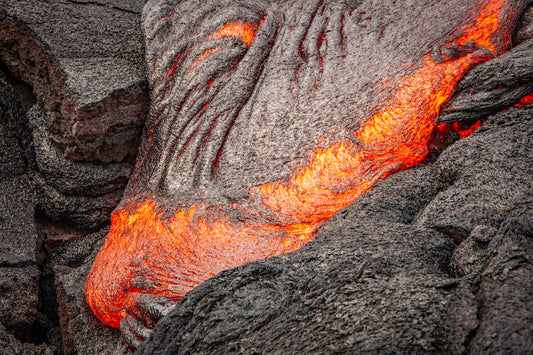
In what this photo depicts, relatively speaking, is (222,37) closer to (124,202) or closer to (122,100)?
(122,100)

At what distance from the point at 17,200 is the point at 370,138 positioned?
8.87 feet

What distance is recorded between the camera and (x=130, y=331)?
8.73 feet

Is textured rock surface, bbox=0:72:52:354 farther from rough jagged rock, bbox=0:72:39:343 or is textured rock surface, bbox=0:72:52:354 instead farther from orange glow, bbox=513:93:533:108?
orange glow, bbox=513:93:533:108

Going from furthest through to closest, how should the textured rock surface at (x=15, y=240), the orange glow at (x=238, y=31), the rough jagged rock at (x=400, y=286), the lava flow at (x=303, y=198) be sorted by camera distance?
the orange glow at (x=238, y=31) < the textured rock surface at (x=15, y=240) < the lava flow at (x=303, y=198) < the rough jagged rock at (x=400, y=286)

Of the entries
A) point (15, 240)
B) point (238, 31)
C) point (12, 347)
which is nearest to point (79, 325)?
point (12, 347)

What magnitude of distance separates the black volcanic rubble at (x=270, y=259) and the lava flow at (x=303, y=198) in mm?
164

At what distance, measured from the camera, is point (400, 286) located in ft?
5.42

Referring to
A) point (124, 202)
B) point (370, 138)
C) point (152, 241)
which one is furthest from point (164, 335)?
point (124, 202)

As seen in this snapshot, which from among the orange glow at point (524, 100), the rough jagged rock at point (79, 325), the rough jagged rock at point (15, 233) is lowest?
the rough jagged rock at point (79, 325)

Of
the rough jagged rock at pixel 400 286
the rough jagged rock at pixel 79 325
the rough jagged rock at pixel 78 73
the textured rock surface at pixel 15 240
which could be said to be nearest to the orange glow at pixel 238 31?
the rough jagged rock at pixel 78 73

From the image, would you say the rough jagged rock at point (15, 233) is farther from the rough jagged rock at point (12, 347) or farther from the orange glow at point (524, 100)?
the orange glow at point (524, 100)

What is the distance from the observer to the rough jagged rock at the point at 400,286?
55.9 inches

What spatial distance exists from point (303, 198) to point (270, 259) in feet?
3.15

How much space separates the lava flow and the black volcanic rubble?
0.16 m
